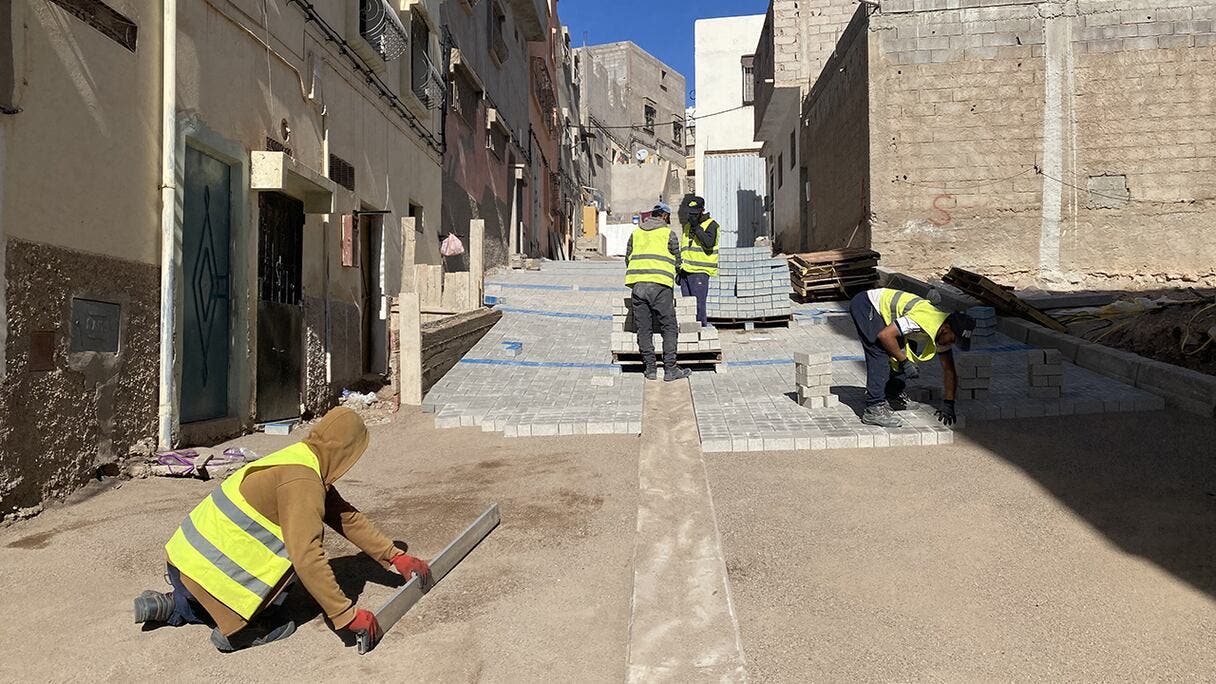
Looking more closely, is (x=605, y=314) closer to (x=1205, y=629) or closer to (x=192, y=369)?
(x=192, y=369)

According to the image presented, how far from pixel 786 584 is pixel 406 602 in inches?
64.7

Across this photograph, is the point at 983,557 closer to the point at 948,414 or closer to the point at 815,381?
the point at 948,414

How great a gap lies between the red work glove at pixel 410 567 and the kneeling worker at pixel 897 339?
3929 millimetres

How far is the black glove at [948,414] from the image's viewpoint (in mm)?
5758

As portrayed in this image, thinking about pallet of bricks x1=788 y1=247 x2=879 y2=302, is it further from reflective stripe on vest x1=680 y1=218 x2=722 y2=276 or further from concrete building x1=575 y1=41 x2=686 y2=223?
concrete building x1=575 y1=41 x2=686 y2=223

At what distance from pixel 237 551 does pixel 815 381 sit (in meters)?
4.98

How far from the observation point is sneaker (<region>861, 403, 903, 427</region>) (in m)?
5.79

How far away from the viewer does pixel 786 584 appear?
3.28 metres

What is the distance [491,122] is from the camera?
57.4 ft

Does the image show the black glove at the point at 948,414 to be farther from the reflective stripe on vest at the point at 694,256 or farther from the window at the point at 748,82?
the window at the point at 748,82

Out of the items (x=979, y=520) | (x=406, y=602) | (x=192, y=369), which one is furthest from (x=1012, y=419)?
(x=192, y=369)

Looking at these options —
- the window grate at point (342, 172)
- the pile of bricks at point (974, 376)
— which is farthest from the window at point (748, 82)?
the pile of bricks at point (974, 376)

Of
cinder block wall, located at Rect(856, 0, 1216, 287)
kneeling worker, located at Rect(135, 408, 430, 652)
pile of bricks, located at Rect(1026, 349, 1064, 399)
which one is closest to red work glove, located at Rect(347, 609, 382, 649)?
kneeling worker, located at Rect(135, 408, 430, 652)

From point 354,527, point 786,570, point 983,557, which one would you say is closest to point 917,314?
point 983,557
